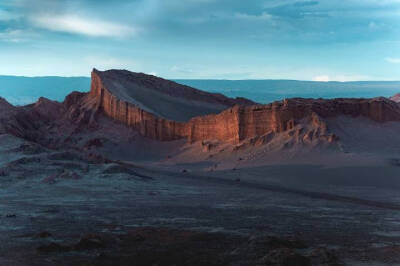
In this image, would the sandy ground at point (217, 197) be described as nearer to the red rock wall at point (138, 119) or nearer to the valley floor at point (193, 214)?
the valley floor at point (193, 214)

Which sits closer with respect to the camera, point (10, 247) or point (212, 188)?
point (10, 247)

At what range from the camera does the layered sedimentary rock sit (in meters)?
26.7

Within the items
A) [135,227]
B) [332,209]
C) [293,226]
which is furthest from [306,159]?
[135,227]

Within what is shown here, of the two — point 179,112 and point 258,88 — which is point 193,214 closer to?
point 179,112

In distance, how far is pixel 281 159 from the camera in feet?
81.4

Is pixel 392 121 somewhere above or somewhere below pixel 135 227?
above

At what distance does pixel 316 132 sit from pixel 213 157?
18.5 feet

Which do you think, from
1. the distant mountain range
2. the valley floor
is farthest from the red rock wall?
the distant mountain range

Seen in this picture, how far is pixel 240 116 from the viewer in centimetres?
2836

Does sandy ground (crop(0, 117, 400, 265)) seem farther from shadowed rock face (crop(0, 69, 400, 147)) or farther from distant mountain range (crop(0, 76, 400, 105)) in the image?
distant mountain range (crop(0, 76, 400, 105))

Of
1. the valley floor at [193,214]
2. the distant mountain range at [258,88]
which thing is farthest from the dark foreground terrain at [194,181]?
the distant mountain range at [258,88]

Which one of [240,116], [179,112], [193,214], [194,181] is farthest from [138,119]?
[193,214]

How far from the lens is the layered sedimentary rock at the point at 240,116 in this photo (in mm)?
26703

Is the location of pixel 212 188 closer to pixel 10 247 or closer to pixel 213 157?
pixel 213 157
